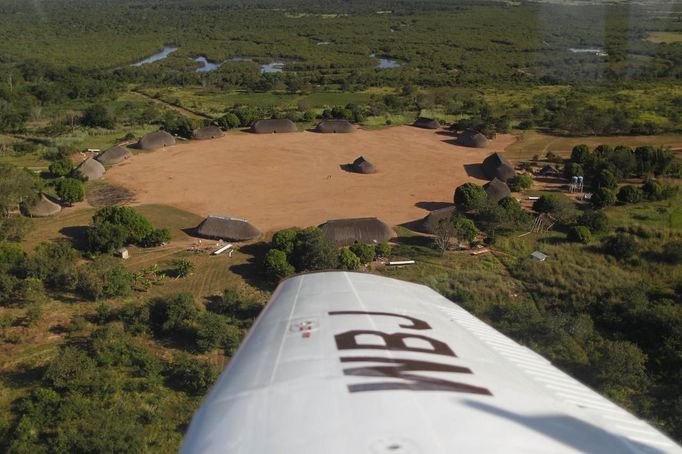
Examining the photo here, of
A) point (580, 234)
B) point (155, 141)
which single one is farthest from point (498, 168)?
point (155, 141)

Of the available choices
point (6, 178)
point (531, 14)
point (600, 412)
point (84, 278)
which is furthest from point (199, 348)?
point (531, 14)

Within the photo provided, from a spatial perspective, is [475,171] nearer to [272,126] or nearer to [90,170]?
[272,126]

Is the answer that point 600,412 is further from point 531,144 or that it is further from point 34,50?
point 34,50

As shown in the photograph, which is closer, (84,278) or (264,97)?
(84,278)

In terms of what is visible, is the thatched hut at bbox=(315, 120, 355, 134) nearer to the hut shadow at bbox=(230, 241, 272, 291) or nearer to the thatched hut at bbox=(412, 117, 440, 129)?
the thatched hut at bbox=(412, 117, 440, 129)

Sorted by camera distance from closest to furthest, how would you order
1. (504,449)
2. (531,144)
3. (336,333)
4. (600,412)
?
(504,449) → (600,412) → (336,333) → (531,144)
